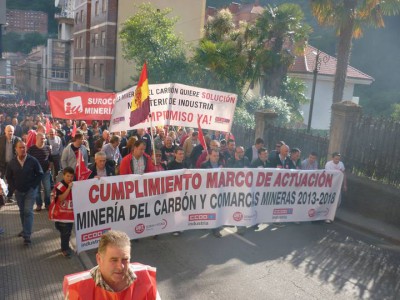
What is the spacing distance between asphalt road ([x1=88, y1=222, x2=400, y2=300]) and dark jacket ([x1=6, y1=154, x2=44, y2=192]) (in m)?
1.48

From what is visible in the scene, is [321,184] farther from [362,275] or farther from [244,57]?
[244,57]

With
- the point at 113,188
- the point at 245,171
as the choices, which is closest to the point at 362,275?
the point at 245,171

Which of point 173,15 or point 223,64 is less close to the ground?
point 173,15

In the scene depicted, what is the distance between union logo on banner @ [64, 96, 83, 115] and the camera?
42.2ft

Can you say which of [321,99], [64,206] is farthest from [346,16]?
[321,99]

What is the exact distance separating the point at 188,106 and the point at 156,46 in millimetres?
16854

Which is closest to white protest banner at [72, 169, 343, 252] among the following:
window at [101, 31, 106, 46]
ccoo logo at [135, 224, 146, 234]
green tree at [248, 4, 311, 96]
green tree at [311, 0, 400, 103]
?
ccoo logo at [135, 224, 146, 234]

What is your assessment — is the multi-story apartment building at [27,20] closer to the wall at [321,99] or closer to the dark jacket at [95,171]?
the wall at [321,99]

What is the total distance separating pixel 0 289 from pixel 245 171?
449cm

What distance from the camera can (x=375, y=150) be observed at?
10.5 m

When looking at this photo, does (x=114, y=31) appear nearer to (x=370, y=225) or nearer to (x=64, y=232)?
(x=370, y=225)

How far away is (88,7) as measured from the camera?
41.8 m

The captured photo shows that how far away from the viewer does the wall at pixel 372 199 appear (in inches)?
391

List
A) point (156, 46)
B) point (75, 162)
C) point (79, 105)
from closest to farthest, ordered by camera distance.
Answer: point (75, 162) → point (79, 105) → point (156, 46)
